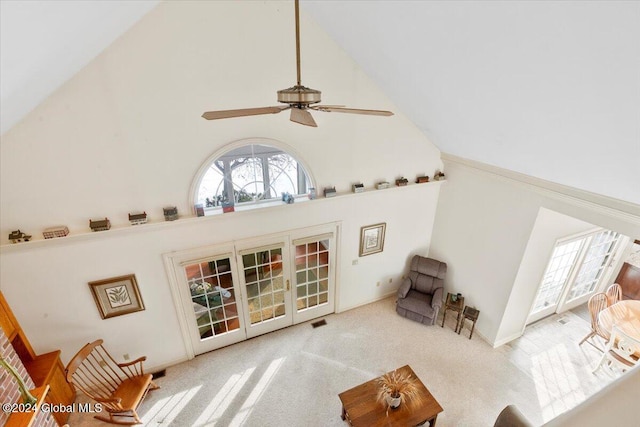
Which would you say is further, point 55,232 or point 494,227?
point 494,227

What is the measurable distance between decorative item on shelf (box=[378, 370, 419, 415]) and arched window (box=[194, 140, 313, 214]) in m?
2.81

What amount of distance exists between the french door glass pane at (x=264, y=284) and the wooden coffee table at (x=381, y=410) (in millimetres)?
1962

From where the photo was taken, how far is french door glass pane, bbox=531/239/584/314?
4910 mm

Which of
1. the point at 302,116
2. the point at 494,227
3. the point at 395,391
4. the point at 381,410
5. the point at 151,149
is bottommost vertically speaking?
the point at 381,410

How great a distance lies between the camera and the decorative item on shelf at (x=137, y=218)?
3648mm

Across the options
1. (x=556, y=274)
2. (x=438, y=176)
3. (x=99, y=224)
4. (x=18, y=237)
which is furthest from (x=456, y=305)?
(x=18, y=237)

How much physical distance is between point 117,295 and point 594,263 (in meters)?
7.99

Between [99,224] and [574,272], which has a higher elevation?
Answer: [99,224]

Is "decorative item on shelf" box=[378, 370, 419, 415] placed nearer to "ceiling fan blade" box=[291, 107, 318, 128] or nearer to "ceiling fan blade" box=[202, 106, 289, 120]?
"ceiling fan blade" box=[291, 107, 318, 128]

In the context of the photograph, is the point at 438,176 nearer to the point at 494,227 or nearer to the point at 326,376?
the point at 494,227

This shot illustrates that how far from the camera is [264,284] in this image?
16.5 ft

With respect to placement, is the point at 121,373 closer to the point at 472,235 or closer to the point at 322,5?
the point at 322,5

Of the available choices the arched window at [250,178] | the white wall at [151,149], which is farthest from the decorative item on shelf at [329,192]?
the arched window at [250,178]

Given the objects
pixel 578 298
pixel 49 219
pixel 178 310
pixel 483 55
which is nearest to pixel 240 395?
pixel 178 310
